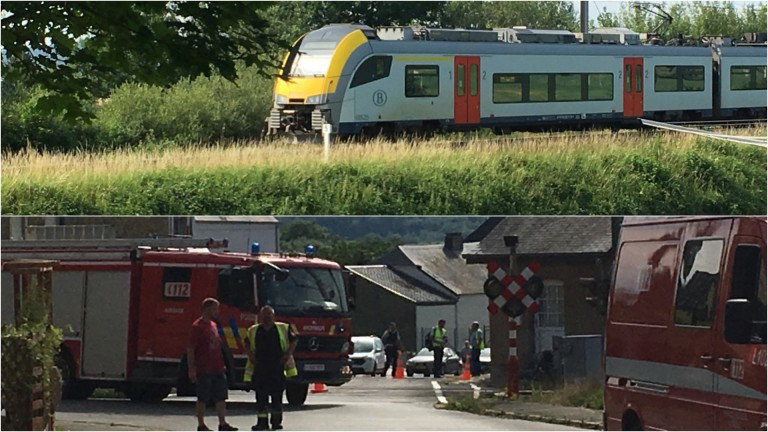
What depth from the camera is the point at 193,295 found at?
356 inches

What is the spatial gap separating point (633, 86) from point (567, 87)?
2820 mm

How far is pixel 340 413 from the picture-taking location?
8430 mm

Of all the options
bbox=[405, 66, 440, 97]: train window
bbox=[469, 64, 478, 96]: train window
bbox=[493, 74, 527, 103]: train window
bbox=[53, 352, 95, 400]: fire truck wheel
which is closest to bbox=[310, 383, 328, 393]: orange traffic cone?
bbox=[53, 352, 95, 400]: fire truck wheel

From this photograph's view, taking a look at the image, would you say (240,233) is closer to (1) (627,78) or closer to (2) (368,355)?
(2) (368,355)

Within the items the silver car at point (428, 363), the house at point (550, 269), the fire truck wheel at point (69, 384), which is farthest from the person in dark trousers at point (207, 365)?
the house at point (550, 269)

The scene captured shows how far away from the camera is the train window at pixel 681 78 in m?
38.7

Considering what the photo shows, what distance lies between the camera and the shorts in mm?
8477

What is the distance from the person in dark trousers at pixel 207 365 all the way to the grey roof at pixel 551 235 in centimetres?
183

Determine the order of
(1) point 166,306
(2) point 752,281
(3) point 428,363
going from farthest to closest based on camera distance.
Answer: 1. (1) point 166,306
2. (3) point 428,363
3. (2) point 752,281

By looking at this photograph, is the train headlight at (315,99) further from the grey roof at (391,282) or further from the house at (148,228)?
the grey roof at (391,282)

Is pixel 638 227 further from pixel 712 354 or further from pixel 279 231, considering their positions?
pixel 279 231

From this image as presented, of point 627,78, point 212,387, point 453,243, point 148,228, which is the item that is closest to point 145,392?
point 212,387

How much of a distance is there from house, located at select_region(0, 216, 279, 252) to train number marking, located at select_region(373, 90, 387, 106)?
22.0 metres

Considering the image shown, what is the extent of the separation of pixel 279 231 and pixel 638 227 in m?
2.33
